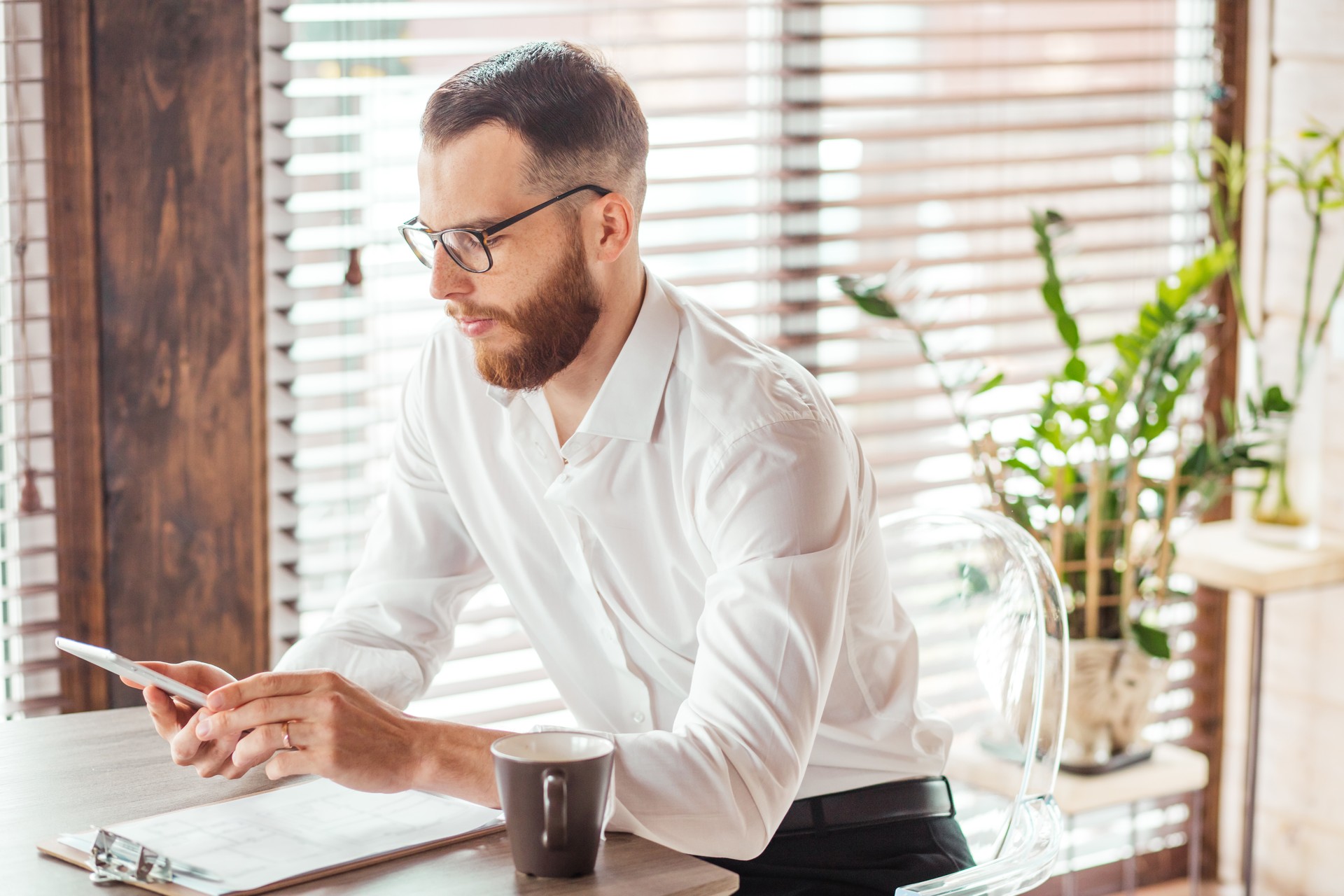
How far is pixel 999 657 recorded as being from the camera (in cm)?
158

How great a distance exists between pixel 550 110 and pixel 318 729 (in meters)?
0.65

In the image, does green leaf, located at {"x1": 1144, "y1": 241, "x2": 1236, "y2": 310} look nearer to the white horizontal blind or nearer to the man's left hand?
the white horizontal blind

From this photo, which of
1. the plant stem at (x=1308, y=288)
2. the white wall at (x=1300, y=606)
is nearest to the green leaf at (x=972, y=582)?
the plant stem at (x=1308, y=288)

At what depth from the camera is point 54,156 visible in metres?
1.90

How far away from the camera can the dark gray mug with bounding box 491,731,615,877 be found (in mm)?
1011

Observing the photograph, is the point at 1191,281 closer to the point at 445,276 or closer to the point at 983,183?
the point at 983,183

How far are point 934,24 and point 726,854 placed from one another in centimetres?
181

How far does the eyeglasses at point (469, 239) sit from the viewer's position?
55.7 inches

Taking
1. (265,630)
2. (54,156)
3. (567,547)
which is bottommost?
(265,630)

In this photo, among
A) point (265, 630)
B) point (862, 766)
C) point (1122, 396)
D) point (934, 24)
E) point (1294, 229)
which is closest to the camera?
point (862, 766)

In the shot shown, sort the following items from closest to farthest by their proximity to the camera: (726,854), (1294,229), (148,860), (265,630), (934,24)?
1. (148,860)
2. (726,854)
3. (265,630)
4. (934,24)
5. (1294,229)

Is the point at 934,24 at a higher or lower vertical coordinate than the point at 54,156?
higher

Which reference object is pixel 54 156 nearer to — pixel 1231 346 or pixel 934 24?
pixel 934 24

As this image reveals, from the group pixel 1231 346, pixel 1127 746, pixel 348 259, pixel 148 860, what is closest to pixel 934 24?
pixel 1231 346
